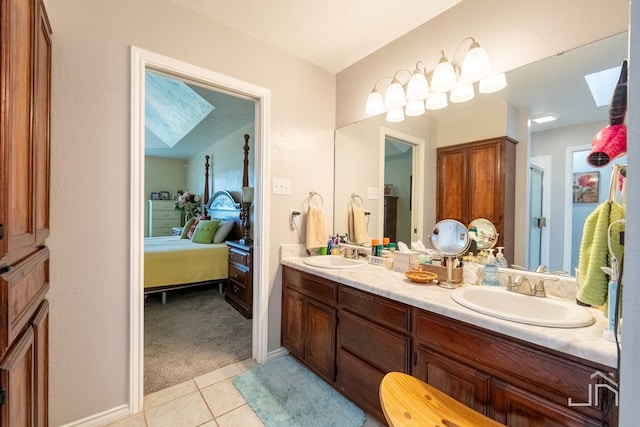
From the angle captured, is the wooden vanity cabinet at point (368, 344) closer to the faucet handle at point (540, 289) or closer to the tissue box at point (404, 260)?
the tissue box at point (404, 260)

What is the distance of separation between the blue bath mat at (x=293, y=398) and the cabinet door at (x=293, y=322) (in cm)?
14

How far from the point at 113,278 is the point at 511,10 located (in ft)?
8.46

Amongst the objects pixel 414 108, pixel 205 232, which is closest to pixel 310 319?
pixel 414 108

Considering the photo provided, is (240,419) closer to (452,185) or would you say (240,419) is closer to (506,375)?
(506,375)

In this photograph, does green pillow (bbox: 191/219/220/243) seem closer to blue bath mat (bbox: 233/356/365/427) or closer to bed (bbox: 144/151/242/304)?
bed (bbox: 144/151/242/304)

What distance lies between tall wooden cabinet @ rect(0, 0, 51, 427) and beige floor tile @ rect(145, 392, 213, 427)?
0.50 m

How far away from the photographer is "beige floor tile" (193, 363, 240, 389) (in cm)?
190

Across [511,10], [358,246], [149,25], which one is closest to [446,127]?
[511,10]

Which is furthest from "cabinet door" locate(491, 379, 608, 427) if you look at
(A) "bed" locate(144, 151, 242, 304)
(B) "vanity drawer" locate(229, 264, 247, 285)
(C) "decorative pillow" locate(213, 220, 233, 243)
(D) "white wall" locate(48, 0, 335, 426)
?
(C) "decorative pillow" locate(213, 220, 233, 243)

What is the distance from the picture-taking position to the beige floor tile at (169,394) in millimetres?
1700

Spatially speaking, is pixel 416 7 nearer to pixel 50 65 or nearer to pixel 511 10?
pixel 511 10

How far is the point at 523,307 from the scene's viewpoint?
128 centimetres

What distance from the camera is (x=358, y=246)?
92.8 inches

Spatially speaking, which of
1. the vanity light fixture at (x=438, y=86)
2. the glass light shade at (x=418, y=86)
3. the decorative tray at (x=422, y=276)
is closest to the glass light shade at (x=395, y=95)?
the vanity light fixture at (x=438, y=86)
